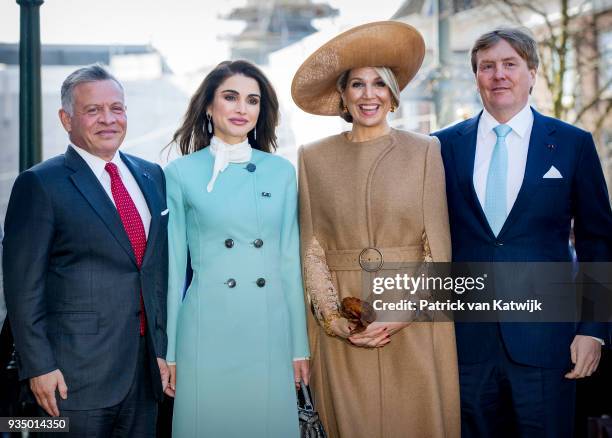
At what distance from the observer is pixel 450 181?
360cm

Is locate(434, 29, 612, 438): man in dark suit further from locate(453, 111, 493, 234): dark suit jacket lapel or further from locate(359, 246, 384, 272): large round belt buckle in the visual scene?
locate(359, 246, 384, 272): large round belt buckle

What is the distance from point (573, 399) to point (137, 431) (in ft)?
6.77

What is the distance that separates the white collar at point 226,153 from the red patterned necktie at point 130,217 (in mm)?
461

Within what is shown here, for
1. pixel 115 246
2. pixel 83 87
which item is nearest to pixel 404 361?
pixel 115 246

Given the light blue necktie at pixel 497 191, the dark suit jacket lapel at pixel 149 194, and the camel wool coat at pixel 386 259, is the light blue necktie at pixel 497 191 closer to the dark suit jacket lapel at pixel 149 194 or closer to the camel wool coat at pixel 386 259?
the camel wool coat at pixel 386 259

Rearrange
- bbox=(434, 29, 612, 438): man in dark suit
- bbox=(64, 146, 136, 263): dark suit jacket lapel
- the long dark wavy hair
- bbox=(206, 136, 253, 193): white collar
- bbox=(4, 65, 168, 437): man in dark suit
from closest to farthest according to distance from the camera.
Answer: bbox=(4, 65, 168, 437): man in dark suit < bbox=(64, 146, 136, 263): dark suit jacket lapel < bbox=(434, 29, 612, 438): man in dark suit < bbox=(206, 136, 253, 193): white collar < the long dark wavy hair

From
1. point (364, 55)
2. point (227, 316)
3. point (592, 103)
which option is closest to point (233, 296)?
point (227, 316)

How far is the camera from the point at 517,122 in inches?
140

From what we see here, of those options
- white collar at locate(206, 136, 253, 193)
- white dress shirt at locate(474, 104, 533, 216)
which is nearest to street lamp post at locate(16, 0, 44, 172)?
white collar at locate(206, 136, 253, 193)

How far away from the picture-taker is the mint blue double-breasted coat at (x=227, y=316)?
3441 millimetres

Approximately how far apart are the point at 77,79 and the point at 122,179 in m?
0.51

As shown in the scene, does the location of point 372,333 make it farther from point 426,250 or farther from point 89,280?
point 89,280

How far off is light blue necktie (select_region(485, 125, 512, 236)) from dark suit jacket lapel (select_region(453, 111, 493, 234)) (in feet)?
0.15

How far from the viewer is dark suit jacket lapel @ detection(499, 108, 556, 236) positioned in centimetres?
339
